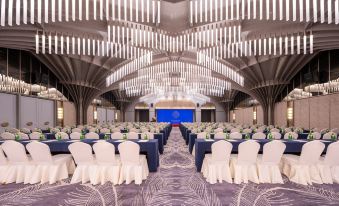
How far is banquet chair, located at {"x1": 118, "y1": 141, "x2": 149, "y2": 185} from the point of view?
552 cm

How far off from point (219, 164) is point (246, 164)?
1.92 feet

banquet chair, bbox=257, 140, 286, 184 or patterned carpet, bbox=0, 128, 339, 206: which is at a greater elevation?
banquet chair, bbox=257, 140, 286, 184

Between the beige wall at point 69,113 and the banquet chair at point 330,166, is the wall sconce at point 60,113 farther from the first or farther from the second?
the banquet chair at point 330,166

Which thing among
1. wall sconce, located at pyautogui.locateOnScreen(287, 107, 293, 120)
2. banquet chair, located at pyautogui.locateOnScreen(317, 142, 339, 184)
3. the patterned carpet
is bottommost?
the patterned carpet

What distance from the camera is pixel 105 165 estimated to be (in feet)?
18.6

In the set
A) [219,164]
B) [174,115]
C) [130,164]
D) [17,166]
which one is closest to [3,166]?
[17,166]

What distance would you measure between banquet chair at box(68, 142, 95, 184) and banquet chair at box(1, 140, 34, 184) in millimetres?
1031

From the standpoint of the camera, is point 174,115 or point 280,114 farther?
point 174,115

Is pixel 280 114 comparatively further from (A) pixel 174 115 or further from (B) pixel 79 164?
(A) pixel 174 115

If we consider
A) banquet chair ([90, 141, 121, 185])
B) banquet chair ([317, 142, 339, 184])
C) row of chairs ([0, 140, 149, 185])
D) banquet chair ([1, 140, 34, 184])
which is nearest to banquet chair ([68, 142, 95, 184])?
row of chairs ([0, 140, 149, 185])

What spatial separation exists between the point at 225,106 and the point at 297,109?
2431 centimetres

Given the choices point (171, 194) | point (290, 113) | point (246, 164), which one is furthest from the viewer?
point (290, 113)

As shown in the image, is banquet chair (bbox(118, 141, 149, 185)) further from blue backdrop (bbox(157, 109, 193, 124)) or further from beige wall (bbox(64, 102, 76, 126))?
blue backdrop (bbox(157, 109, 193, 124))

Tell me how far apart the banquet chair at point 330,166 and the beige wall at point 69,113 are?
20.1m
